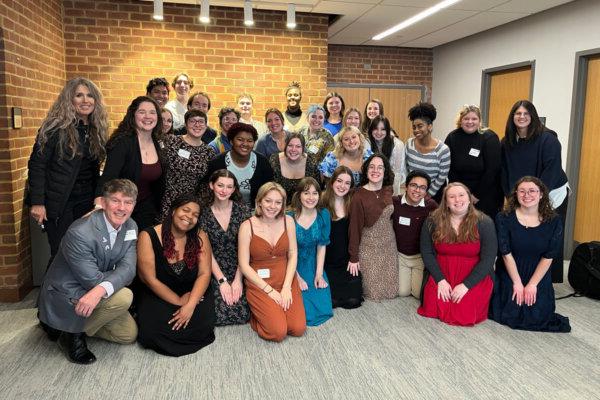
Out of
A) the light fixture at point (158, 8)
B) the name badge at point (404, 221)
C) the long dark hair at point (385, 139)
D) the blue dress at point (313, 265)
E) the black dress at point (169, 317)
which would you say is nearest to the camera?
the black dress at point (169, 317)

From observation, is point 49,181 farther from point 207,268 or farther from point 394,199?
point 394,199

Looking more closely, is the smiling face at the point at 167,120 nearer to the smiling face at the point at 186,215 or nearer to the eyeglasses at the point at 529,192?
the smiling face at the point at 186,215

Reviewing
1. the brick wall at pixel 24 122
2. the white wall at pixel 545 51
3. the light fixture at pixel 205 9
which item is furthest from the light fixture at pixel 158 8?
the white wall at pixel 545 51

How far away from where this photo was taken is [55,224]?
3131 mm

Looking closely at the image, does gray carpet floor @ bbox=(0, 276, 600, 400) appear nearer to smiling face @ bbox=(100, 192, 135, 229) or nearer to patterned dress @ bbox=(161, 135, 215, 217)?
smiling face @ bbox=(100, 192, 135, 229)

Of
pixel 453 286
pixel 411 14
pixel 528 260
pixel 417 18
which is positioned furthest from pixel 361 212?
pixel 417 18

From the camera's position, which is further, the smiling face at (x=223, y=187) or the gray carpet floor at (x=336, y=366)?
the smiling face at (x=223, y=187)

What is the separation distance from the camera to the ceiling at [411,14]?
4.90 meters

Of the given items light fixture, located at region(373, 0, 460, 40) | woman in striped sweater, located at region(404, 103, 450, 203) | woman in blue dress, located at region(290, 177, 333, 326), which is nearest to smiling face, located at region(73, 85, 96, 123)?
woman in blue dress, located at region(290, 177, 333, 326)

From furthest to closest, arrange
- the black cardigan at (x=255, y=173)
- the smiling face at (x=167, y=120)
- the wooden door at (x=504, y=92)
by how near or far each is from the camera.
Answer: the wooden door at (x=504, y=92) → the smiling face at (x=167, y=120) → the black cardigan at (x=255, y=173)

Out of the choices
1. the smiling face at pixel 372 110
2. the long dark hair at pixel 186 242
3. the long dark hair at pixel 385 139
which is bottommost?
the long dark hair at pixel 186 242

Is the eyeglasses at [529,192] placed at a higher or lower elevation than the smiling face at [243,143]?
lower

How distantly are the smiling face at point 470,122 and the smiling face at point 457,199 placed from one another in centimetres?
84

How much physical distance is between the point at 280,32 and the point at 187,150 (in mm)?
2625
